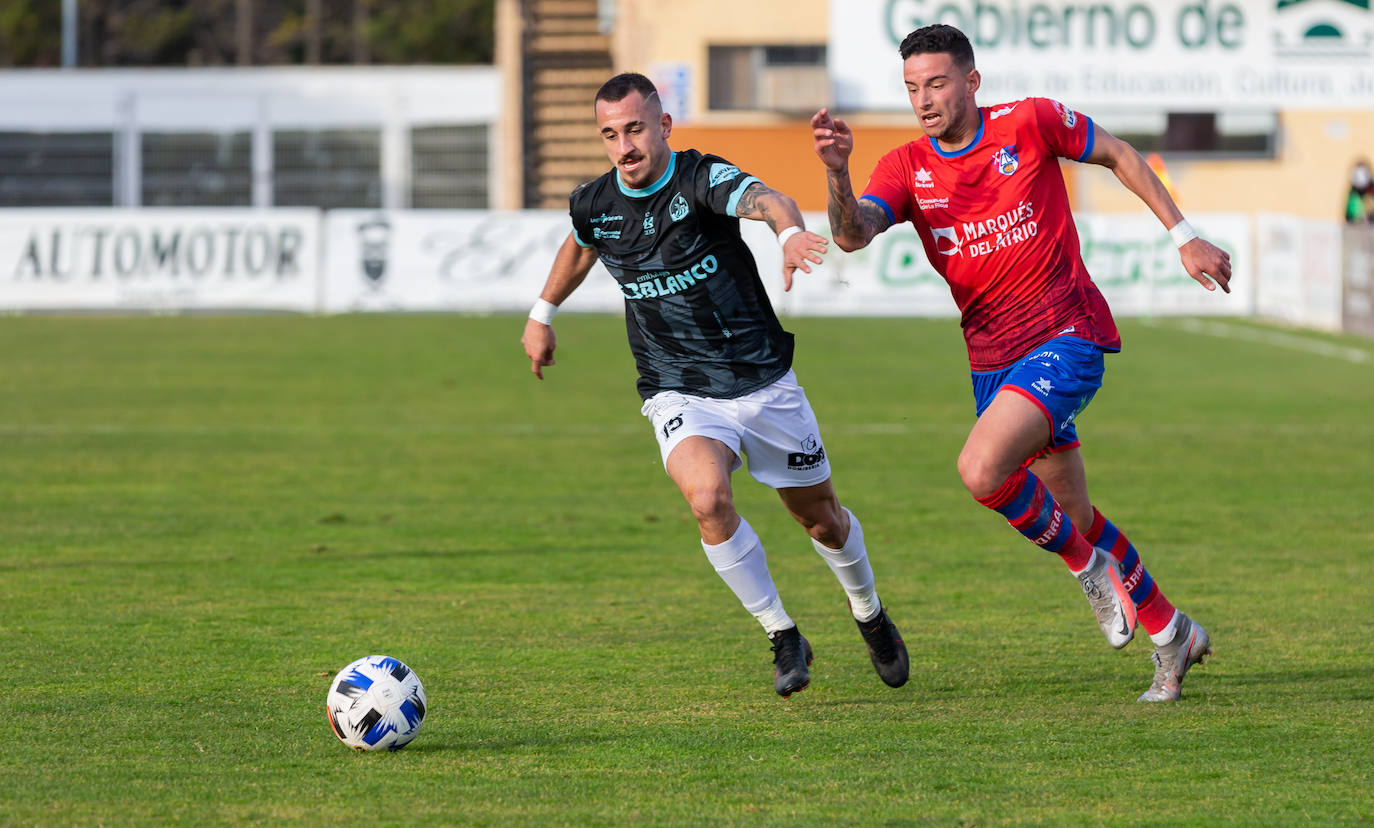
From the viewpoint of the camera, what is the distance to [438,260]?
2680 cm

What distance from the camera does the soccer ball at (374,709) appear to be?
5.22m

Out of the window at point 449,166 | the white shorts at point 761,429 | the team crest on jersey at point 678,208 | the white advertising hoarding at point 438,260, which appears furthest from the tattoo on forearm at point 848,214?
the window at point 449,166

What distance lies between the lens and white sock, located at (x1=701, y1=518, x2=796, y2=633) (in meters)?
6.06

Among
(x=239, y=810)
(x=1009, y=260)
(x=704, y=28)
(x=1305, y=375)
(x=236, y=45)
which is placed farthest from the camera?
(x=236, y=45)

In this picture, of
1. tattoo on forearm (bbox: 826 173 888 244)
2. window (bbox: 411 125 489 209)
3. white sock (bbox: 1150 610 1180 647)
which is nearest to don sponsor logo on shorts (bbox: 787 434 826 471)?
tattoo on forearm (bbox: 826 173 888 244)

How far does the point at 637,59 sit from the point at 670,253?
1183 inches

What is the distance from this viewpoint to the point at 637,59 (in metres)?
35.5

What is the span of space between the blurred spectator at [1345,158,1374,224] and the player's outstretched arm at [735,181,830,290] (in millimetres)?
24036

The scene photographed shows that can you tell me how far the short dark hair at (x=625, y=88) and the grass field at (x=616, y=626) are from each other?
1951mm

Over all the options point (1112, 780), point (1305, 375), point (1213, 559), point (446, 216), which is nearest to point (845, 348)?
point (1305, 375)

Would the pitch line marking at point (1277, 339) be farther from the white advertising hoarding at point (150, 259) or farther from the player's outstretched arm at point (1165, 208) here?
the player's outstretched arm at point (1165, 208)

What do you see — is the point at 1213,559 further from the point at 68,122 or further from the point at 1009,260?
the point at 68,122

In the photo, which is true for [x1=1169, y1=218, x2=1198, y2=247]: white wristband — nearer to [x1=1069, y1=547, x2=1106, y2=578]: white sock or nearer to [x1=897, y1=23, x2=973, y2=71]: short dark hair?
[x1=897, y1=23, x2=973, y2=71]: short dark hair

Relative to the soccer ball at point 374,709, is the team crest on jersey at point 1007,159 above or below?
above
